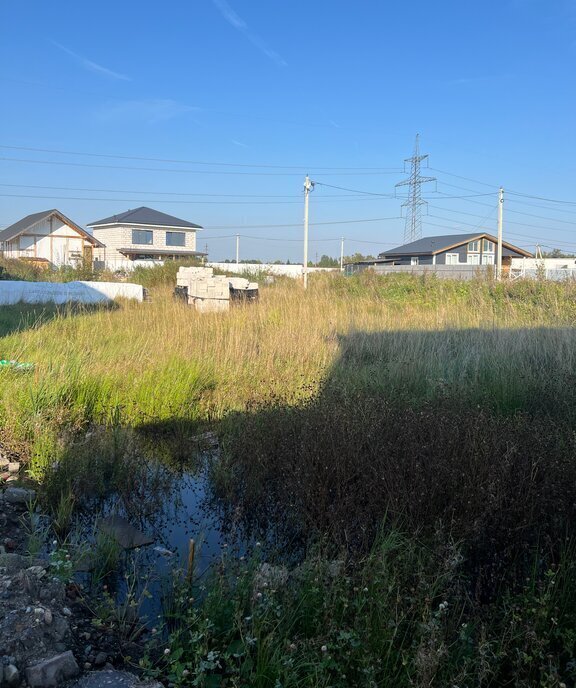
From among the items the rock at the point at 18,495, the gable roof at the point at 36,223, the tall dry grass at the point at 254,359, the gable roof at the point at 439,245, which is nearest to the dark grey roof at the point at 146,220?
the gable roof at the point at 36,223

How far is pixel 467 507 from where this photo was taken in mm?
3008

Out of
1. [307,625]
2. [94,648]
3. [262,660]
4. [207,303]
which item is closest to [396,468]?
[307,625]

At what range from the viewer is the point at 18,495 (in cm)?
420

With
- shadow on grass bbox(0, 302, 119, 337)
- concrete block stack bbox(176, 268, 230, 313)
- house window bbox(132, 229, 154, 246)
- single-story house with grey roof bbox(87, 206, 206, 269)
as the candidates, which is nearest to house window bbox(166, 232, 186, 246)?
single-story house with grey roof bbox(87, 206, 206, 269)

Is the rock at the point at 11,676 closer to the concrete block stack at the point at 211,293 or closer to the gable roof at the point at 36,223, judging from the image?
the concrete block stack at the point at 211,293

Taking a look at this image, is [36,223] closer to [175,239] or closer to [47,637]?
[175,239]

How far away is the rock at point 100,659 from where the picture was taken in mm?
2449

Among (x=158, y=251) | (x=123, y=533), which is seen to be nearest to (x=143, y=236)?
(x=158, y=251)

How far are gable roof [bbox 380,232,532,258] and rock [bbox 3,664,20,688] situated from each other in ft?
154

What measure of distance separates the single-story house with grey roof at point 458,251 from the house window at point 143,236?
19903 millimetres

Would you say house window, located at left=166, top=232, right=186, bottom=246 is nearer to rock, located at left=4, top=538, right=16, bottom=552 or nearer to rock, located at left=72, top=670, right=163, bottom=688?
rock, located at left=4, top=538, right=16, bottom=552

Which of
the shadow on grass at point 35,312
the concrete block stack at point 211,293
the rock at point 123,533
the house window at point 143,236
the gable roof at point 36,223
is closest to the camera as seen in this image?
the rock at point 123,533

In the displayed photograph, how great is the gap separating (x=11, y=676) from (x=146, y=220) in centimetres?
4564

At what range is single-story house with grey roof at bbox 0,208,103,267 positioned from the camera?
39.2m
